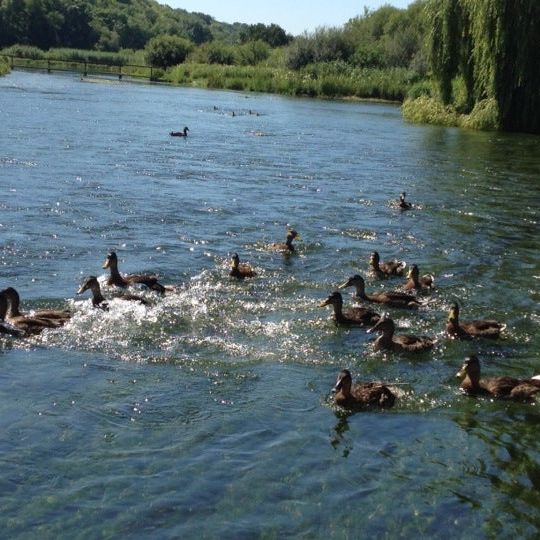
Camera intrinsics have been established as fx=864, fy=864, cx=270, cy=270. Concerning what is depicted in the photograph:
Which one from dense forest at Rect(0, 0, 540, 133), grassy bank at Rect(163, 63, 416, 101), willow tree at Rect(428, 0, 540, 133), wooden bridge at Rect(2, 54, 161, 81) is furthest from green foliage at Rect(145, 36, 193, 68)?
willow tree at Rect(428, 0, 540, 133)

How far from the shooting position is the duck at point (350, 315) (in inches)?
500

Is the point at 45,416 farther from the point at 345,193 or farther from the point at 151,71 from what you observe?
the point at 151,71

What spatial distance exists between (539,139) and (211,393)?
113ft

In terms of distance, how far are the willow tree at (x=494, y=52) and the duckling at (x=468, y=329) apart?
31.5 metres

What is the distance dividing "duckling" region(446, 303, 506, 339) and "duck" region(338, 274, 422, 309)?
1288mm

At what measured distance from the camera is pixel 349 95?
7556 cm

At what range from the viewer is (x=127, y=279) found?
13914mm

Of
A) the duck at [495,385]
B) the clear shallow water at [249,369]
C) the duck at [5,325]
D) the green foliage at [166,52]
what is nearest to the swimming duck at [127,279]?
the clear shallow water at [249,369]

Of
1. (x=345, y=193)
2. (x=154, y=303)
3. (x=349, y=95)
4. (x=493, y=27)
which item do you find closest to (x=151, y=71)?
(x=349, y=95)

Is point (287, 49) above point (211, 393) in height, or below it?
above

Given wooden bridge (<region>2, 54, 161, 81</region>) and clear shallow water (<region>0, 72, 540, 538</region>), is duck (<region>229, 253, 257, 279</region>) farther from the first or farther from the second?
wooden bridge (<region>2, 54, 161, 81</region>)

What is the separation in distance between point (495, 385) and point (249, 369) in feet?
9.90

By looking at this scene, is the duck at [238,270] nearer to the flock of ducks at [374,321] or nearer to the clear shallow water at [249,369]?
the flock of ducks at [374,321]

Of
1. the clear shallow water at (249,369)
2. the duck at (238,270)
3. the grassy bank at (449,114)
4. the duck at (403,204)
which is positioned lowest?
the clear shallow water at (249,369)
